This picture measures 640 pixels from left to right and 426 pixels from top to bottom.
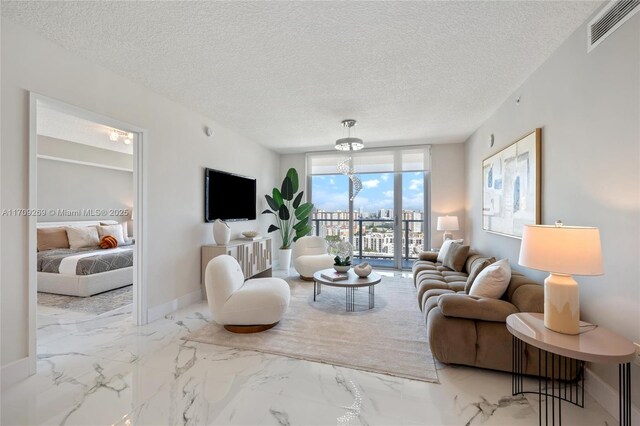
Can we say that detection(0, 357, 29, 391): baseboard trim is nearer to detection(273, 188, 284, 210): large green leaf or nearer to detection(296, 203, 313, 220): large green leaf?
detection(273, 188, 284, 210): large green leaf

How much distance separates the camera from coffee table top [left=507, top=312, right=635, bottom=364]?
134cm

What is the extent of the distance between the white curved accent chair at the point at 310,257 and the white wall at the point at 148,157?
3.48ft

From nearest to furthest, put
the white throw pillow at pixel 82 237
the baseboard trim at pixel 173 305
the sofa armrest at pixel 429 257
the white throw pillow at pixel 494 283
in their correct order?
the white throw pillow at pixel 494 283, the baseboard trim at pixel 173 305, the sofa armrest at pixel 429 257, the white throw pillow at pixel 82 237

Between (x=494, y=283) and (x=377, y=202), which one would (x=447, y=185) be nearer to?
(x=377, y=202)

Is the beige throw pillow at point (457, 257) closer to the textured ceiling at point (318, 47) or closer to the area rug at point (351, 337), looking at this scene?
the area rug at point (351, 337)

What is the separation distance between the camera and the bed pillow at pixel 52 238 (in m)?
4.73

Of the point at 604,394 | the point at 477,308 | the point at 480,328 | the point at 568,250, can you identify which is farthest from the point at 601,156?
the point at 604,394

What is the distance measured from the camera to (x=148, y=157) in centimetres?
314

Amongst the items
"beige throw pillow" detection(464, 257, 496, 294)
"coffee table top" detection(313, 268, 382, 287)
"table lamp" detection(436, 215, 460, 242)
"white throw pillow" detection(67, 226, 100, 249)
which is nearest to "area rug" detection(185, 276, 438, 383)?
"coffee table top" detection(313, 268, 382, 287)

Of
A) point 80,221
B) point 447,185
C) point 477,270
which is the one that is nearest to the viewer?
point 477,270

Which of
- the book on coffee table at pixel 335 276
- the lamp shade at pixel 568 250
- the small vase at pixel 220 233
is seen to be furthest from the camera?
the small vase at pixel 220 233

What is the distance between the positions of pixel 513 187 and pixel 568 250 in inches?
72.2

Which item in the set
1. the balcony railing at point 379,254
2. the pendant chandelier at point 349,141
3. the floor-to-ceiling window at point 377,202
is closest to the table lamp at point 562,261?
the pendant chandelier at point 349,141

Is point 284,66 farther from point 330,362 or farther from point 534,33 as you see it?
point 330,362
